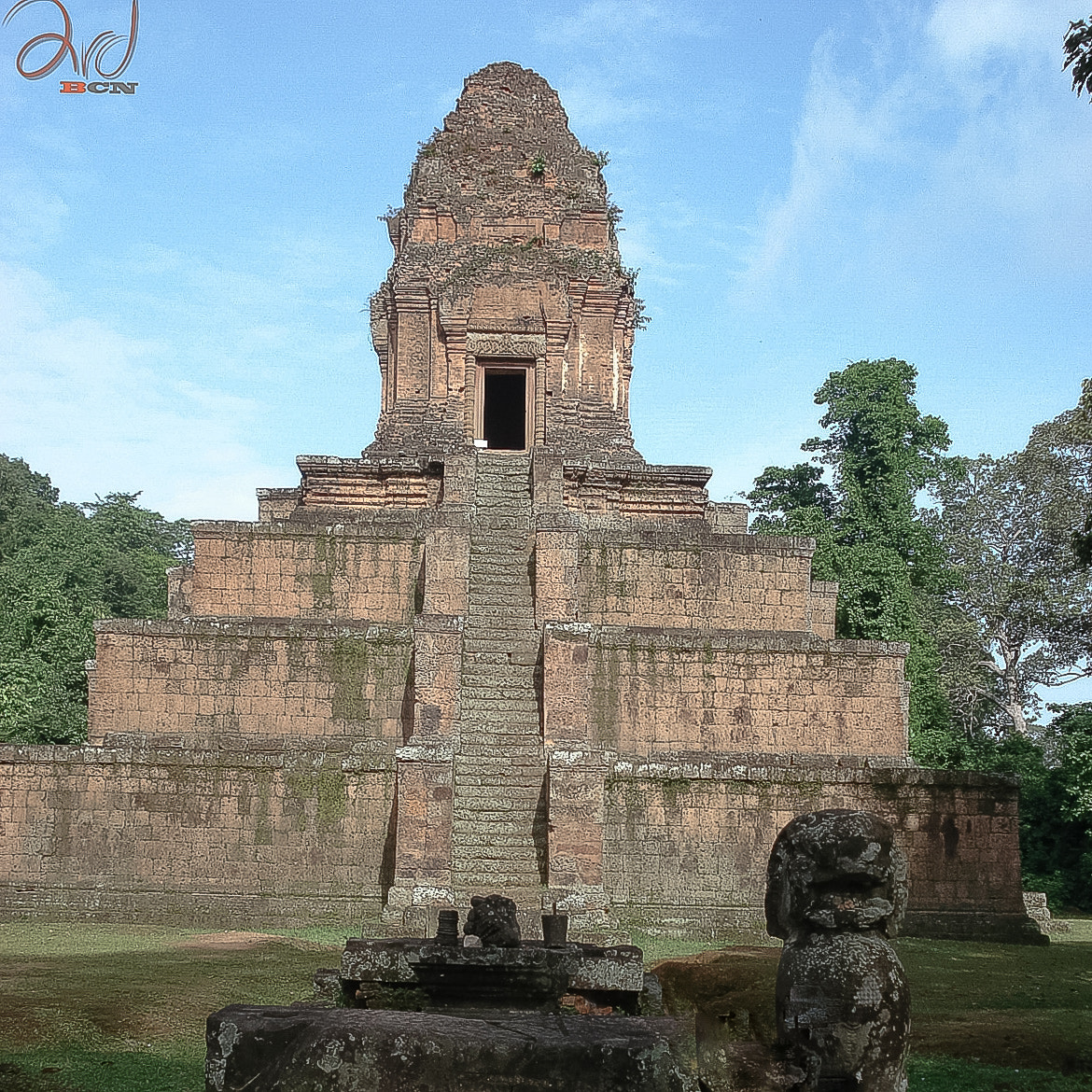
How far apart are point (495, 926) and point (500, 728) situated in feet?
27.6


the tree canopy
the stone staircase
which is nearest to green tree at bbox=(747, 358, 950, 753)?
the stone staircase

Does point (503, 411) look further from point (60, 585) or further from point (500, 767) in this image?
point (500, 767)

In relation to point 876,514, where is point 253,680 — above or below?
below

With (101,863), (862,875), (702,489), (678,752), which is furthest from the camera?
(702,489)

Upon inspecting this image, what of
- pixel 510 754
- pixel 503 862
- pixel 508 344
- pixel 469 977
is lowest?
pixel 469 977

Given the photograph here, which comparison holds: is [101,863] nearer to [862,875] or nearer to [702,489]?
[702,489]

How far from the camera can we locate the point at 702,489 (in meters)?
19.2

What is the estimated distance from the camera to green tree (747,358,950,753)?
1032 inches

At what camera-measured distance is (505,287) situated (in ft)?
70.8

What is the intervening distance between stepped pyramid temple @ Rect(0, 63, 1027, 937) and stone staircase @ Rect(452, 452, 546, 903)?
4 centimetres

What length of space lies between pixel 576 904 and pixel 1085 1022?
549cm

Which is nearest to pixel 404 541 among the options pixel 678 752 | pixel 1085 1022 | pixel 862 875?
pixel 678 752

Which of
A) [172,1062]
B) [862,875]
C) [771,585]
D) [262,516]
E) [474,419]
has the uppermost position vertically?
[474,419]

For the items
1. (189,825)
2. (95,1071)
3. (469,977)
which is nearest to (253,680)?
(189,825)
